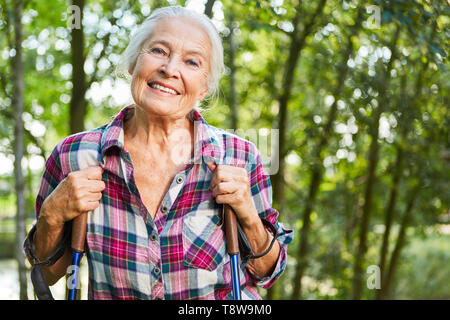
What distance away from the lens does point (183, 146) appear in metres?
2.04

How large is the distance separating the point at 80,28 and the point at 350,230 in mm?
5147

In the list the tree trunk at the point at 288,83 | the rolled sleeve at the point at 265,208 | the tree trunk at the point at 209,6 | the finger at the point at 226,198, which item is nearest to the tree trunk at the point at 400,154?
the tree trunk at the point at 288,83

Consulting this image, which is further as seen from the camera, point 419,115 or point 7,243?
point 7,243

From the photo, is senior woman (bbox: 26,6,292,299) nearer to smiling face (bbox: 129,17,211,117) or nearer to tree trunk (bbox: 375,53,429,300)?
smiling face (bbox: 129,17,211,117)

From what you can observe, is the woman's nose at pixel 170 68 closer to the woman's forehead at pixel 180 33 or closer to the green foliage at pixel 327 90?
the woman's forehead at pixel 180 33

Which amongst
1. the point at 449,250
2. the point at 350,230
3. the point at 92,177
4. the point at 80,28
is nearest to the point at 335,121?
the point at 350,230

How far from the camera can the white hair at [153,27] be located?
1928 mm

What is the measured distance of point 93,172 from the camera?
1.77 meters

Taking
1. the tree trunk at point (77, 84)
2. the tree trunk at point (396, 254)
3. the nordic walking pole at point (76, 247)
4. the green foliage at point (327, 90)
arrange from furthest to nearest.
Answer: the tree trunk at point (396, 254) < the green foliage at point (327, 90) < the tree trunk at point (77, 84) < the nordic walking pole at point (76, 247)

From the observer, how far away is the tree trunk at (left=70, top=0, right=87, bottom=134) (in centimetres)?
356

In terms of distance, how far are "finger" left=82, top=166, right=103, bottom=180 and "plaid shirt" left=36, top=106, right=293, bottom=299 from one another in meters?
0.06

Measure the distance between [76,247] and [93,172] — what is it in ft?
0.96

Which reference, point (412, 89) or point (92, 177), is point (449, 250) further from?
point (92, 177)

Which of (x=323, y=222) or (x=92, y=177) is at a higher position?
(x=92, y=177)
